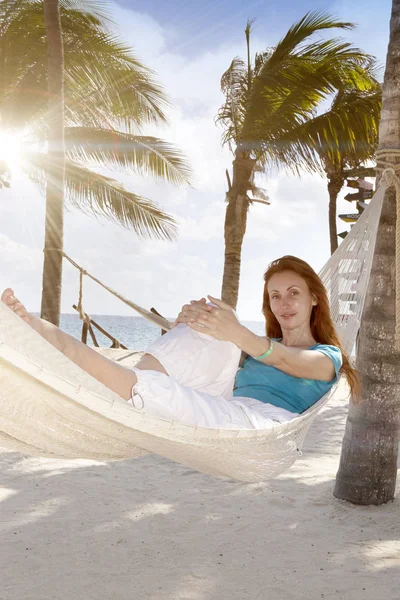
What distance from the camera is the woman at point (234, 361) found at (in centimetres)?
146

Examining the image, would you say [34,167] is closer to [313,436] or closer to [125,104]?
[125,104]

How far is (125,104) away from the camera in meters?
8.03

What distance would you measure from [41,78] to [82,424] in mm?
7278

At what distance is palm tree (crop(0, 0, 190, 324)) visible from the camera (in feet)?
23.3

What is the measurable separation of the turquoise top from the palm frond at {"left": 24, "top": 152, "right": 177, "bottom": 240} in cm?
605

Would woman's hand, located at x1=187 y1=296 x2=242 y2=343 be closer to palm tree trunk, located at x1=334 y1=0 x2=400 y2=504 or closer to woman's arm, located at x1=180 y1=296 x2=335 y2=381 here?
woman's arm, located at x1=180 y1=296 x2=335 y2=381

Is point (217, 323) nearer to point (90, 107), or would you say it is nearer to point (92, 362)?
point (92, 362)

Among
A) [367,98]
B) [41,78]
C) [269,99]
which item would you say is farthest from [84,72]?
[367,98]

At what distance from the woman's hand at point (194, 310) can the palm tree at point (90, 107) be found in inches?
223

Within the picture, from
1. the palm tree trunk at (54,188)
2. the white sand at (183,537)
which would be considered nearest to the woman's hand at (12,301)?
the white sand at (183,537)

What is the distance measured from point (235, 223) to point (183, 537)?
17.1ft

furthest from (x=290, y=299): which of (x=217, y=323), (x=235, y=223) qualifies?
(x=235, y=223)

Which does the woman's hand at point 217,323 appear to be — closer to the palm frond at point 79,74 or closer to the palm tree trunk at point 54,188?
the palm tree trunk at point 54,188

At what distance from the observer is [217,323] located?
1560mm
